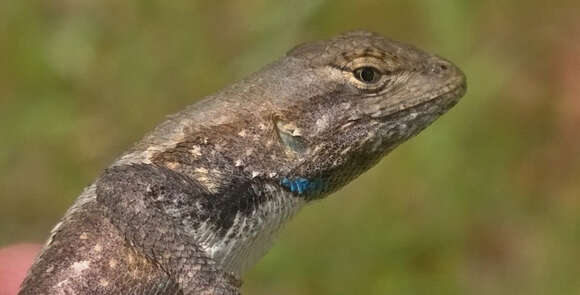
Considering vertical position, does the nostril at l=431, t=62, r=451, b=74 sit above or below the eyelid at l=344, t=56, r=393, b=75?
below

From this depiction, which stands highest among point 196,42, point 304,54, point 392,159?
point 196,42

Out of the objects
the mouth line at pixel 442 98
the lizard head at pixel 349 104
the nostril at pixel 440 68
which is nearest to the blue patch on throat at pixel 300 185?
the lizard head at pixel 349 104

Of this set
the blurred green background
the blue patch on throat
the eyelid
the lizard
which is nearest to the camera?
the lizard

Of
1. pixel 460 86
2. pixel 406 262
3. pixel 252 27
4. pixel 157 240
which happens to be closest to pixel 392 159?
pixel 406 262

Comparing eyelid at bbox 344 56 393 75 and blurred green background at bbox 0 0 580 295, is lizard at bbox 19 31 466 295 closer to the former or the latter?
eyelid at bbox 344 56 393 75

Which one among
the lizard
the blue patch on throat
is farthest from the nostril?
the blue patch on throat

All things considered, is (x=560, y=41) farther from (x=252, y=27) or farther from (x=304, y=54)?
(x=304, y=54)
